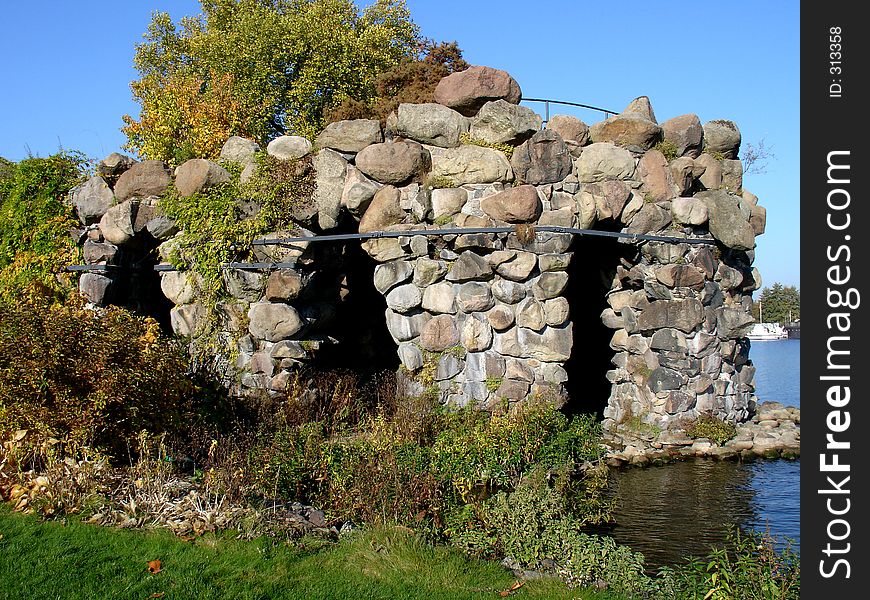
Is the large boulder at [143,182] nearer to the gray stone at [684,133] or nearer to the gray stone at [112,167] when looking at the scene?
the gray stone at [112,167]

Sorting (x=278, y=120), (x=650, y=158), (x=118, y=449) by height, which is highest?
(x=278, y=120)

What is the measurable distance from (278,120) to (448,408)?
12.7 metres

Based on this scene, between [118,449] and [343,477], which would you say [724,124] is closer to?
[343,477]

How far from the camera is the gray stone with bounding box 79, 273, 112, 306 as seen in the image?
11.8 m

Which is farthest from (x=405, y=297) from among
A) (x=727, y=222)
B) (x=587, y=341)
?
(x=587, y=341)

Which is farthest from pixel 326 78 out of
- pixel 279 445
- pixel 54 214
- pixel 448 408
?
pixel 279 445

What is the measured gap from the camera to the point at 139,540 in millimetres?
6020

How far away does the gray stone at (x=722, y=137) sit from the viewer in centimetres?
1273

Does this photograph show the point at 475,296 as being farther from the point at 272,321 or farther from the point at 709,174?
the point at 709,174

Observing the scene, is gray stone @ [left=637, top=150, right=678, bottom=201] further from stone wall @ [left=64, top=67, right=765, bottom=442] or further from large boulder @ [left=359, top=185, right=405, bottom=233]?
large boulder @ [left=359, top=185, right=405, bottom=233]

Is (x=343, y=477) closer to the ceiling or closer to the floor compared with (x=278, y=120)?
closer to the floor

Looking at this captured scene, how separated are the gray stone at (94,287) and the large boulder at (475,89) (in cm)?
555

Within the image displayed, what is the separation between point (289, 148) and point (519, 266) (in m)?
3.67

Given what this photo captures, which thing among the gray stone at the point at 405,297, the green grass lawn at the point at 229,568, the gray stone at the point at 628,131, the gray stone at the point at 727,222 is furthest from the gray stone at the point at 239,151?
A: the gray stone at the point at 727,222
